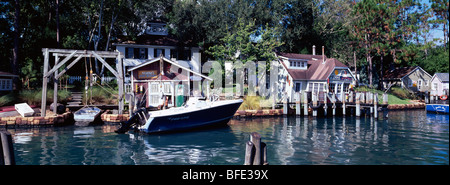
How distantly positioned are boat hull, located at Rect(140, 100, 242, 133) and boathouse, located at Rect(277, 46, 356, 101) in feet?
47.2

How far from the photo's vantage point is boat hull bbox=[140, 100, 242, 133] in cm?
1836

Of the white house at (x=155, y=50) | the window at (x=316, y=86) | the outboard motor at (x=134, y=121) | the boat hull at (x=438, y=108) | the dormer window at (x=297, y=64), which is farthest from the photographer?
the white house at (x=155, y=50)

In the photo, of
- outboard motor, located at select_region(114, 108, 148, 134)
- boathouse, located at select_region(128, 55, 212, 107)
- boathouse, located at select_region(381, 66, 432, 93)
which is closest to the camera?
outboard motor, located at select_region(114, 108, 148, 134)

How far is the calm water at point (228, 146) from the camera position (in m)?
12.1

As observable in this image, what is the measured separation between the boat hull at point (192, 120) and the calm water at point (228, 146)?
0.59 m

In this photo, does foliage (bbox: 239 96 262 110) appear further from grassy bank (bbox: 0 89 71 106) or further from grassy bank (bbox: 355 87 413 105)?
grassy bank (bbox: 355 87 413 105)

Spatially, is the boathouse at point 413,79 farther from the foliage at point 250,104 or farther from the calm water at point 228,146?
the calm water at point 228,146

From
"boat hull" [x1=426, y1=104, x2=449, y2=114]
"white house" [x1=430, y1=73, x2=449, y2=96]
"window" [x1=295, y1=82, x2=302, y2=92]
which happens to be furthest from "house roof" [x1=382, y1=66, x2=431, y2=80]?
"window" [x1=295, y1=82, x2=302, y2=92]

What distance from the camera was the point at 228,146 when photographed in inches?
590

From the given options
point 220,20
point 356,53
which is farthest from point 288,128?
point 356,53

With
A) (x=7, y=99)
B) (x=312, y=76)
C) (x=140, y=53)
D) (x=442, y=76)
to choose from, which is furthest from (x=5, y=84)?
(x=442, y=76)

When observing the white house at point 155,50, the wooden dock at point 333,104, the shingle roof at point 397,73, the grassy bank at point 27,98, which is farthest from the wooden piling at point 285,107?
the shingle roof at point 397,73

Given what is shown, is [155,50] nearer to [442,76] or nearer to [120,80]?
[120,80]

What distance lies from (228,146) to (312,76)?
23.2 meters
